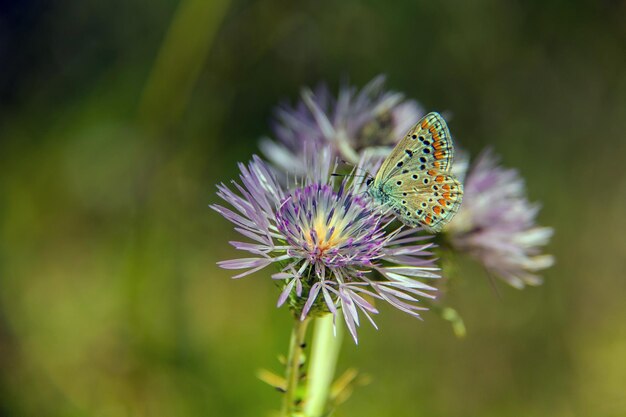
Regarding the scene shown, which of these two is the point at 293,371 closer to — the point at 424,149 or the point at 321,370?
the point at 321,370

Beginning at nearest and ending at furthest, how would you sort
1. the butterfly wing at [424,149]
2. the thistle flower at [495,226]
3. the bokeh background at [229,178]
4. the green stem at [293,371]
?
the green stem at [293,371] < the butterfly wing at [424,149] < the thistle flower at [495,226] < the bokeh background at [229,178]

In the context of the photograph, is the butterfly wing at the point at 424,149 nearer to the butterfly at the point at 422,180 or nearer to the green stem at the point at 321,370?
the butterfly at the point at 422,180

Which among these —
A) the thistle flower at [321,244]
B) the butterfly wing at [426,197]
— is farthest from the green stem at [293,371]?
the butterfly wing at [426,197]

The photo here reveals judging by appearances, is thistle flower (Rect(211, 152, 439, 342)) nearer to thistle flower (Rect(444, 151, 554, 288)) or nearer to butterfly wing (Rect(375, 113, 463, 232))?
butterfly wing (Rect(375, 113, 463, 232))

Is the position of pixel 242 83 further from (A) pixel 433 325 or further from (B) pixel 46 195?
(A) pixel 433 325

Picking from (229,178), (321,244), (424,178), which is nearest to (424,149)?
(424,178)

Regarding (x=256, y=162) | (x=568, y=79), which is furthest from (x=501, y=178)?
(x=568, y=79)
